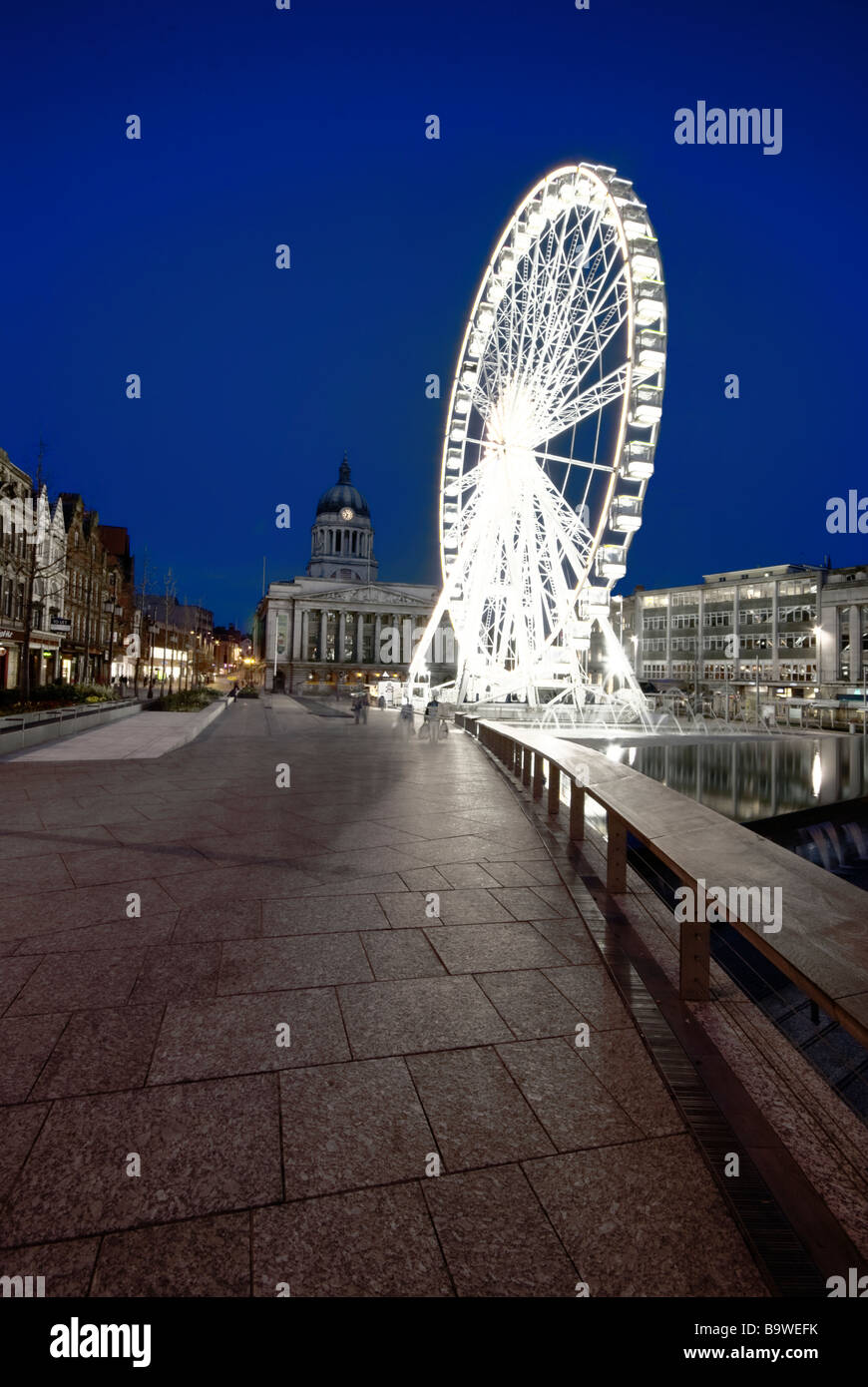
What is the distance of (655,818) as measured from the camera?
6.58 metres

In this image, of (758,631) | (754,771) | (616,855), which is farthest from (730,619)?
(616,855)

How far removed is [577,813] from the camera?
9.31m

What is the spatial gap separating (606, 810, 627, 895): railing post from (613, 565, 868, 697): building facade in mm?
81229

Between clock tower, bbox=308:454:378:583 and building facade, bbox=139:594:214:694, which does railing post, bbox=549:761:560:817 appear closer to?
building facade, bbox=139:594:214:694

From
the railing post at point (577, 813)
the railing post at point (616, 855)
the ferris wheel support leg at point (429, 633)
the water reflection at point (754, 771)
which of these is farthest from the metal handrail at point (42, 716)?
the railing post at point (616, 855)

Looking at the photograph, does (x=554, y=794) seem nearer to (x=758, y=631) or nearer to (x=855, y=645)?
(x=855, y=645)

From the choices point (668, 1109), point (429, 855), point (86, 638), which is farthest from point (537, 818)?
point (86, 638)

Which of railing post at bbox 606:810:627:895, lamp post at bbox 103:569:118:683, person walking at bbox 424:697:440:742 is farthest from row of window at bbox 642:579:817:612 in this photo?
railing post at bbox 606:810:627:895

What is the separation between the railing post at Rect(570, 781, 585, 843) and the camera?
919 cm

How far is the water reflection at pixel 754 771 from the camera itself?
57.3 feet

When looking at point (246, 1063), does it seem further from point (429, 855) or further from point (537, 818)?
point (537, 818)

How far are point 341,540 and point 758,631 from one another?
9731 centimetres

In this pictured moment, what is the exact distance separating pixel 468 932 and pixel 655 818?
1907 millimetres
